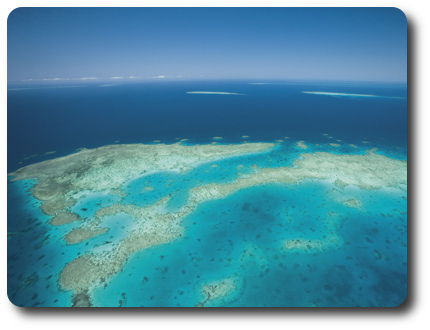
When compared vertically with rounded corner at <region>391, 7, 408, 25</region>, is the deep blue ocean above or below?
below

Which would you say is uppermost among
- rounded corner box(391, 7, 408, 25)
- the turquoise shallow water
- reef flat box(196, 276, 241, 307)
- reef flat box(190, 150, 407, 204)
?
rounded corner box(391, 7, 408, 25)

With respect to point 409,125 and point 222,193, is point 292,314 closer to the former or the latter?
point 409,125

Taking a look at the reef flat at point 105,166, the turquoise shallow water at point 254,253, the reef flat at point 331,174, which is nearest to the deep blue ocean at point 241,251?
the turquoise shallow water at point 254,253

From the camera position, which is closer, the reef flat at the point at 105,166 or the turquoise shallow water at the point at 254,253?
the turquoise shallow water at the point at 254,253

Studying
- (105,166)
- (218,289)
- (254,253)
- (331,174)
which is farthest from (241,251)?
(105,166)

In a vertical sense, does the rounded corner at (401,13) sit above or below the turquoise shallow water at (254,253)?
above

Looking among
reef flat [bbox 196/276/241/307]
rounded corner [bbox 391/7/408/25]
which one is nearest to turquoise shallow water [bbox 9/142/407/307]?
reef flat [bbox 196/276/241/307]

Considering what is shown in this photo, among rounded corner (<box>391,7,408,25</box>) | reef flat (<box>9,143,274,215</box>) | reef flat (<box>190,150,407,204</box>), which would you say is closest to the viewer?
rounded corner (<box>391,7,408,25</box>)

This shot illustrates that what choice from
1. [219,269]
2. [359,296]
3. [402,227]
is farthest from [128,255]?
[402,227]

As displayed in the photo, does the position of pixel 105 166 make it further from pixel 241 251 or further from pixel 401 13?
pixel 401 13

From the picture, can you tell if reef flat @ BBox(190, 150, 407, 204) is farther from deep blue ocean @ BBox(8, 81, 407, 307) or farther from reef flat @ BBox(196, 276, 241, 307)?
reef flat @ BBox(196, 276, 241, 307)

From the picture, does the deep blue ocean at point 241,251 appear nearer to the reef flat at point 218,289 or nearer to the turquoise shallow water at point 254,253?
the turquoise shallow water at point 254,253

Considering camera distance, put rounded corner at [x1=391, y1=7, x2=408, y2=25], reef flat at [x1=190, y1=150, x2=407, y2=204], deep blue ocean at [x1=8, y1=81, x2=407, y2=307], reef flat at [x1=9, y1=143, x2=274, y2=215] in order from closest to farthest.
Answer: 1. rounded corner at [x1=391, y1=7, x2=408, y2=25]
2. deep blue ocean at [x1=8, y1=81, x2=407, y2=307]
3. reef flat at [x1=9, y1=143, x2=274, y2=215]
4. reef flat at [x1=190, y1=150, x2=407, y2=204]
